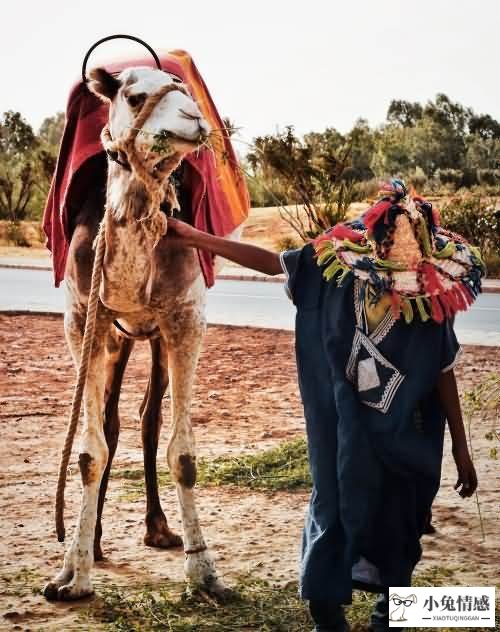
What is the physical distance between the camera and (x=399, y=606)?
4.09 m

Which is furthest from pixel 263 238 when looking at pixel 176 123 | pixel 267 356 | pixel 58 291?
pixel 176 123

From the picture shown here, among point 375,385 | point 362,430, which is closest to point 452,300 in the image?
point 375,385

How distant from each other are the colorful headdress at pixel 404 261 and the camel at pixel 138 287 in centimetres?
68

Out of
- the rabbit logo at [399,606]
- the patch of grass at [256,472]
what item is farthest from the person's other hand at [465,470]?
the patch of grass at [256,472]

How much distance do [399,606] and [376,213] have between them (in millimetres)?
1432

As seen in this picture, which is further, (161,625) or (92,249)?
(92,249)

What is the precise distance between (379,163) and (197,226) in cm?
3749

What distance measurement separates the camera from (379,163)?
42094 mm

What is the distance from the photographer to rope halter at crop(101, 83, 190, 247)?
13.6 feet

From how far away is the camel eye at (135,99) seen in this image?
4.19 metres

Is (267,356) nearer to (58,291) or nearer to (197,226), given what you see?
(197,226)

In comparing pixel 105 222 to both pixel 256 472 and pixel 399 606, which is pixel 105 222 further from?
pixel 256 472

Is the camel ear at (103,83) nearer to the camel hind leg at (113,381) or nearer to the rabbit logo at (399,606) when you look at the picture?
the camel hind leg at (113,381)

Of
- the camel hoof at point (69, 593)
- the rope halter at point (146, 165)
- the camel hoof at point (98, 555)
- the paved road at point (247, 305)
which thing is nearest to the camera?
the rope halter at point (146, 165)
